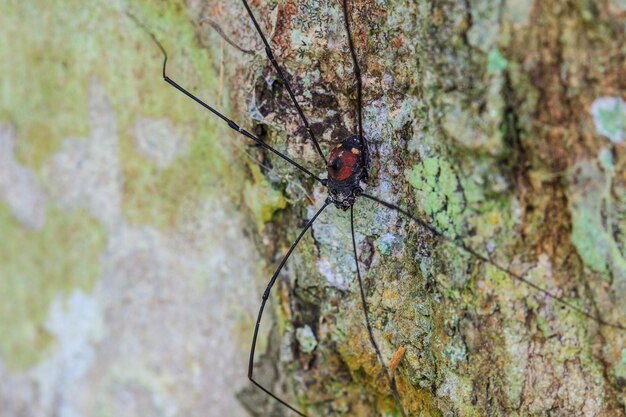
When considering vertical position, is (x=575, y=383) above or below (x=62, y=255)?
below

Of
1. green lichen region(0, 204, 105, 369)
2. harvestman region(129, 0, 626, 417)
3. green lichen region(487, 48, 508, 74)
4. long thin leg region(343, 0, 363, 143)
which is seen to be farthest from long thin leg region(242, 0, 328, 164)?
green lichen region(0, 204, 105, 369)

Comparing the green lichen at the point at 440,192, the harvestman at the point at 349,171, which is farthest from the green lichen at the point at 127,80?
the green lichen at the point at 440,192

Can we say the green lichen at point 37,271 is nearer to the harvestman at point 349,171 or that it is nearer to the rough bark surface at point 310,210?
the rough bark surface at point 310,210

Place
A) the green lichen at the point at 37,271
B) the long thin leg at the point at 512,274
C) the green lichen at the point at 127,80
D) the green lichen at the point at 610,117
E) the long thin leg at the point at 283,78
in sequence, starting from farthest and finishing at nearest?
the green lichen at the point at 37,271, the green lichen at the point at 127,80, the long thin leg at the point at 283,78, the long thin leg at the point at 512,274, the green lichen at the point at 610,117

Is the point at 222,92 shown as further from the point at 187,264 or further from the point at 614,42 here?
the point at 614,42

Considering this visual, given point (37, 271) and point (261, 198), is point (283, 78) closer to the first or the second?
point (261, 198)

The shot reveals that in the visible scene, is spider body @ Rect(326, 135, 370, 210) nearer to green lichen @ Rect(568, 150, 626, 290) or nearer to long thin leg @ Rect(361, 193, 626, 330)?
long thin leg @ Rect(361, 193, 626, 330)

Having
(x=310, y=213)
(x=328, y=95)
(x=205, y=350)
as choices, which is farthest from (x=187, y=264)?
(x=328, y=95)
